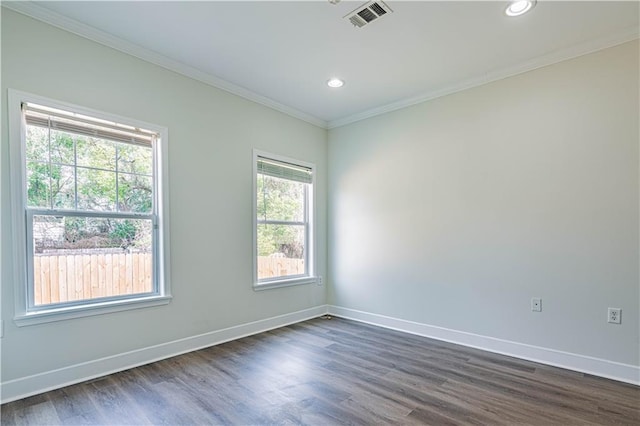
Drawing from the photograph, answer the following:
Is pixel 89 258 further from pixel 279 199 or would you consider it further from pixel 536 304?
pixel 536 304

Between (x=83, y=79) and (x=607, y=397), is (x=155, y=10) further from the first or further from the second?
(x=607, y=397)

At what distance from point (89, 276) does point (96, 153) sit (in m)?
1.01

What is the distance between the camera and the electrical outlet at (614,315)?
2.55m

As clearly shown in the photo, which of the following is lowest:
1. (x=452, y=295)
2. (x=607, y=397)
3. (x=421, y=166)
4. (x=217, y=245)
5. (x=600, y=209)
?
(x=607, y=397)

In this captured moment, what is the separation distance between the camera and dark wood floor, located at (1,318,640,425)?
2.01 m

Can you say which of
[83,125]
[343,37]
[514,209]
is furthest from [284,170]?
[514,209]

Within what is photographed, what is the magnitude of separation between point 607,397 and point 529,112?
2.37 metres

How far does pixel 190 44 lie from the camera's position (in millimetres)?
2738

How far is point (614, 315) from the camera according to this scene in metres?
2.57

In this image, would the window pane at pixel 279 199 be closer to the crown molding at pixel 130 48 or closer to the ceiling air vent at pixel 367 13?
the crown molding at pixel 130 48

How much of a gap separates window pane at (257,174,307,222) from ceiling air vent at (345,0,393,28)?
2024mm

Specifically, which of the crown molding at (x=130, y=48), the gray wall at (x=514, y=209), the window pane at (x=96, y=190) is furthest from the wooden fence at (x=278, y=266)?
the crown molding at (x=130, y=48)

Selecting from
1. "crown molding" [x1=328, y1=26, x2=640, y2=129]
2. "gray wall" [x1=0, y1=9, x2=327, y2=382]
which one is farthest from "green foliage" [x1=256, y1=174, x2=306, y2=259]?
"crown molding" [x1=328, y1=26, x2=640, y2=129]

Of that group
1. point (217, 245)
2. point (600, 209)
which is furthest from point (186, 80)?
point (600, 209)
